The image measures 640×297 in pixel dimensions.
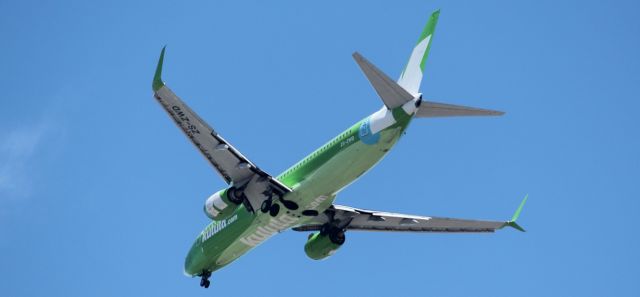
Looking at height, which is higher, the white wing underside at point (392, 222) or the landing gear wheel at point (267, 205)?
the landing gear wheel at point (267, 205)

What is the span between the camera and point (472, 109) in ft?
120

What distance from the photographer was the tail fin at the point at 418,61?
39062mm

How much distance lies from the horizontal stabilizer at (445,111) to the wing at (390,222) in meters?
9.92

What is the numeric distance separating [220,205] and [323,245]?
732cm

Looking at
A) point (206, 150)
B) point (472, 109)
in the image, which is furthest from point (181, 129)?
point (472, 109)

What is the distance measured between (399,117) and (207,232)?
14936 millimetres

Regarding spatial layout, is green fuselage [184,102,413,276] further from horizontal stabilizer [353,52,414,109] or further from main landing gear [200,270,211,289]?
horizontal stabilizer [353,52,414,109]

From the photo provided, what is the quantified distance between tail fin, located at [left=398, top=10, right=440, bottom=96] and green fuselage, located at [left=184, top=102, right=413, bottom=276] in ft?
6.20

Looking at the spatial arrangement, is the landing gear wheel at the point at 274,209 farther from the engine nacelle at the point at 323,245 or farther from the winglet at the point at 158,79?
the winglet at the point at 158,79

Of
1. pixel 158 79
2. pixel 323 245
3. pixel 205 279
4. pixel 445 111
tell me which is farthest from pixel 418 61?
pixel 205 279

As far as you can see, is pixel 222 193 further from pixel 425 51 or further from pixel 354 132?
pixel 425 51

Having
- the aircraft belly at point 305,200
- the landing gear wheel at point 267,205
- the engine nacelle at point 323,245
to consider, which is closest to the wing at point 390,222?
the engine nacelle at point 323,245

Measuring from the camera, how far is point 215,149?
1572 inches

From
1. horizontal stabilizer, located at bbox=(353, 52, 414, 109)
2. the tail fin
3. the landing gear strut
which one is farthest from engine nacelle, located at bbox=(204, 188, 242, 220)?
the tail fin
